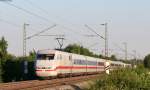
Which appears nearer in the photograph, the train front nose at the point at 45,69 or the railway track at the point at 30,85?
the railway track at the point at 30,85

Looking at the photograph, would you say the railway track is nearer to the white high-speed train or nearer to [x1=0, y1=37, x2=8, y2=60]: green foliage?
the white high-speed train

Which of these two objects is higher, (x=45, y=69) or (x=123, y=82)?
(x=45, y=69)

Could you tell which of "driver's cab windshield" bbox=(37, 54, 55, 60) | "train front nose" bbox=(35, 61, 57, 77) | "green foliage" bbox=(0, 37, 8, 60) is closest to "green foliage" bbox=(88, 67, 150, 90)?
"train front nose" bbox=(35, 61, 57, 77)

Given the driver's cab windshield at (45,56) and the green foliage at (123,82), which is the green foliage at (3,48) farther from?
the green foliage at (123,82)

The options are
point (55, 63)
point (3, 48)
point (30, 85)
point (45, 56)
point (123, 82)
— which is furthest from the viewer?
point (3, 48)

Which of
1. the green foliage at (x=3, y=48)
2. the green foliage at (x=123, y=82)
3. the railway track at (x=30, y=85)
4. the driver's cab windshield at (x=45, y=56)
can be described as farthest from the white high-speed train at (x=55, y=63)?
the green foliage at (x=123, y=82)

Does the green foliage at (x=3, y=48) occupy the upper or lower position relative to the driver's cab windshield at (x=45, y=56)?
upper

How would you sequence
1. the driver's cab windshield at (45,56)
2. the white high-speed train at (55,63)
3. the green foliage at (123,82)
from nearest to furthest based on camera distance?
the green foliage at (123,82)
the white high-speed train at (55,63)
the driver's cab windshield at (45,56)

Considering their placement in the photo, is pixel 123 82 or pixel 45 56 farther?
pixel 45 56

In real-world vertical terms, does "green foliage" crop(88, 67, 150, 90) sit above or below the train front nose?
below

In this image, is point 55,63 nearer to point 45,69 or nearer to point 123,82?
point 45,69

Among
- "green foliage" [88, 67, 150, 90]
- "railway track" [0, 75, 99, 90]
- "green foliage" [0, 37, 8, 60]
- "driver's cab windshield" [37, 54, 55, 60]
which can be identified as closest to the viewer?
"green foliage" [88, 67, 150, 90]

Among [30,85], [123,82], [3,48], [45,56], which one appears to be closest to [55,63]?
[45,56]

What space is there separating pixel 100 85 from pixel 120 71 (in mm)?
4057
